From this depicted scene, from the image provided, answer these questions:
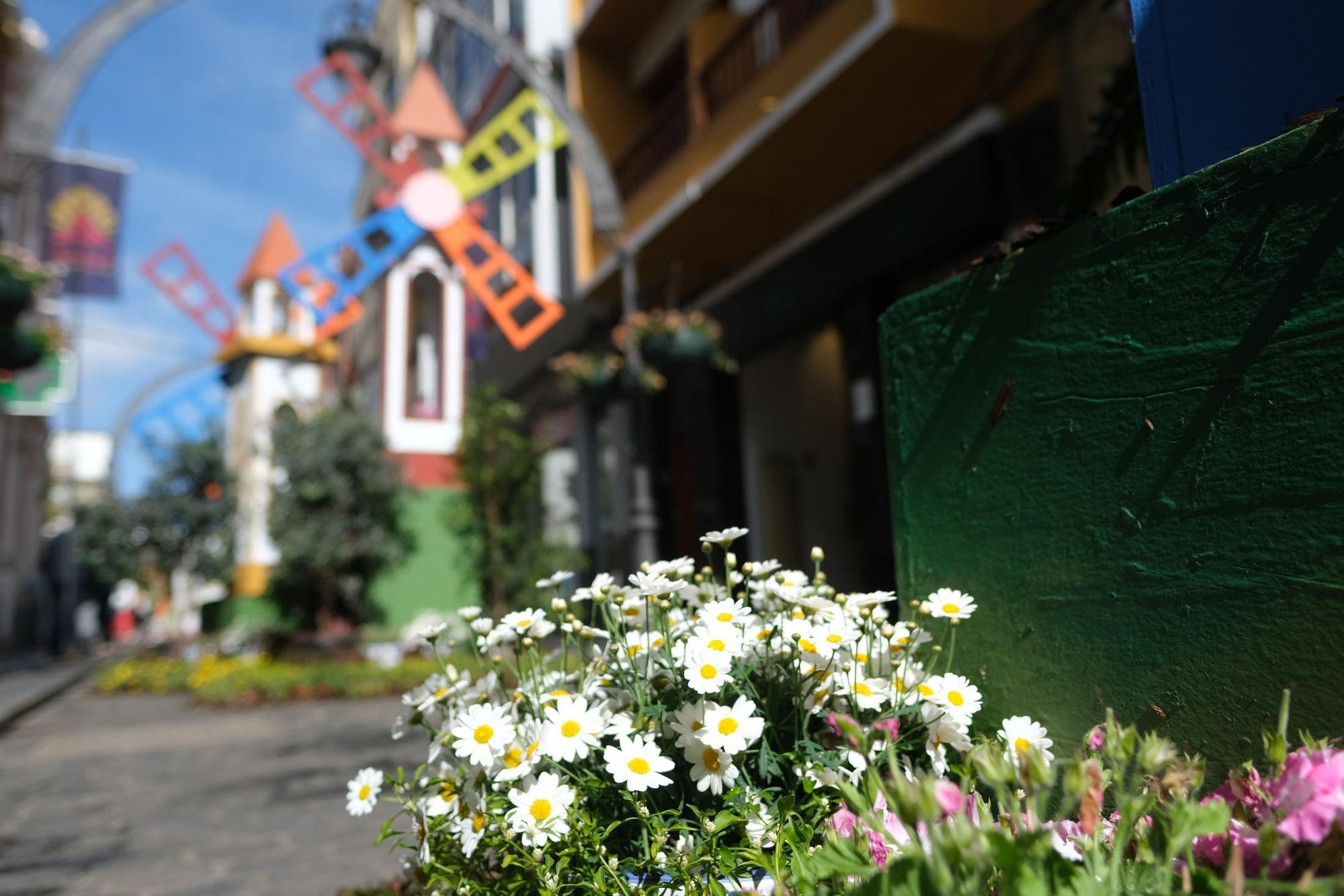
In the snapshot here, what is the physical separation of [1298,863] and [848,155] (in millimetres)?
7050


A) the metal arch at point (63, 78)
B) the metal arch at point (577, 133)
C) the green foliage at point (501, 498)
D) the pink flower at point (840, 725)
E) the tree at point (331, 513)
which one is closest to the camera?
the pink flower at point (840, 725)

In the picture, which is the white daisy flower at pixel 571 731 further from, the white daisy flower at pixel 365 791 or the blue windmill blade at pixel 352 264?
the blue windmill blade at pixel 352 264

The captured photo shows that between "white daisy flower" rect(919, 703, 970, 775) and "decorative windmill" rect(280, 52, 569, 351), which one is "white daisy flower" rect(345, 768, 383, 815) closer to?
"white daisy flower" rect(919, 703, 970, 775)

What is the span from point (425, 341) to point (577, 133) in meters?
11.8

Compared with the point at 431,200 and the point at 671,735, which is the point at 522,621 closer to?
the point at 671,735

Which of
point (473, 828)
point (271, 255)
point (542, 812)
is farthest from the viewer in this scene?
point (271, 255)

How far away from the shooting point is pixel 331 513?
41.1 feet

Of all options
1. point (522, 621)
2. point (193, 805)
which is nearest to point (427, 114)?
point (193, 805)

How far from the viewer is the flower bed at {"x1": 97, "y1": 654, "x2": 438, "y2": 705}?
9.69 metres

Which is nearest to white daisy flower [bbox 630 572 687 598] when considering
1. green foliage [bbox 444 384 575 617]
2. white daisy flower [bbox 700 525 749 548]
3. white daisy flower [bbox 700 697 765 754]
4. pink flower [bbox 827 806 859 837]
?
white daisy flower [bbox 700 525 749 548]

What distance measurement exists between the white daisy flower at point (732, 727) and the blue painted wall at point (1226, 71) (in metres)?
1.42

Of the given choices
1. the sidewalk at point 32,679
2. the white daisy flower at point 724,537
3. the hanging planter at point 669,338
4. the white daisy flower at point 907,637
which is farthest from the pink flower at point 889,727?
the sidewalk at point 32,679

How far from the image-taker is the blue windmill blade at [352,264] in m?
17.3

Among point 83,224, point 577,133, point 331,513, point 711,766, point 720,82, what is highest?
point 83,224
